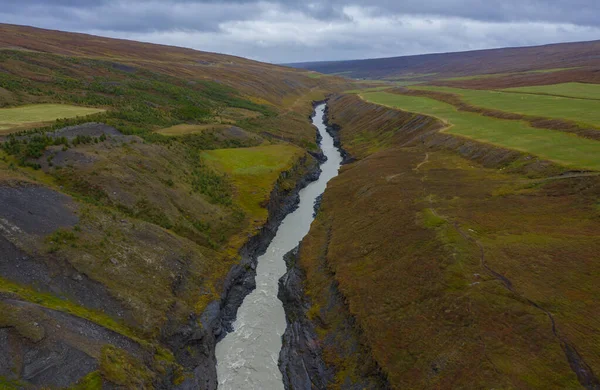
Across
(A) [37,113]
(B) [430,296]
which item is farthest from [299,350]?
(A) [37,113]

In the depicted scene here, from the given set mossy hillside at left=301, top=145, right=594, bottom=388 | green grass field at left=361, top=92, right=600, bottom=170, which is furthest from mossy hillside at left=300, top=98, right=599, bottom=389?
green grass field at left=361, top=92, right=600, bottom=170

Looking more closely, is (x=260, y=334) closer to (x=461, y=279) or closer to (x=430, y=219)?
(x=461, y=279)

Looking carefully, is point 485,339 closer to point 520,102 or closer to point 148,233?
point 148,233

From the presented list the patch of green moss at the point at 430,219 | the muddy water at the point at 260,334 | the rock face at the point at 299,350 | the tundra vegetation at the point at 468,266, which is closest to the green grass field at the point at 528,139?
the tundra vegetation at the point at 468,266

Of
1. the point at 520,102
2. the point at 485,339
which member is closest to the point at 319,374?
the point at 485,339

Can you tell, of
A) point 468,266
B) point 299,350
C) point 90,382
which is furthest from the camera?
point 299,350

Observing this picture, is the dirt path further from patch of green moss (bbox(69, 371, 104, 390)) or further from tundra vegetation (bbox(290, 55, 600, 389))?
patch of green moss (bbox(69, 371, 104, 390))
